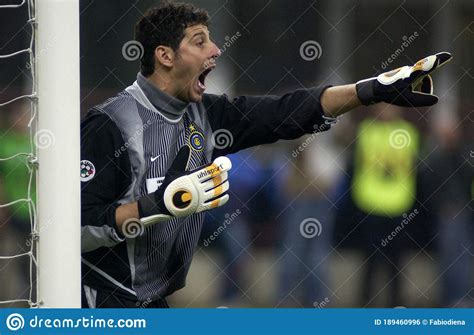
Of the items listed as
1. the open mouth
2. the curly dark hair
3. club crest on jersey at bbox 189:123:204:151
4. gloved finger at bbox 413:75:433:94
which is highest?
the curly dark hair

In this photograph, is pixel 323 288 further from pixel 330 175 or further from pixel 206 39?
pixel 206 39

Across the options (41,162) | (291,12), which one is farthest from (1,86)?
(291,12)

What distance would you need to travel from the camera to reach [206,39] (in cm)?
380

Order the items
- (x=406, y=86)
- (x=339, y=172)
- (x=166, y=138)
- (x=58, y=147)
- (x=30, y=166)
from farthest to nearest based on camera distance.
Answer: (x=339, y=172) → (x=166, y=138) → (x=406, y=86) → (x=30, y=166) → (x=58, y=147)

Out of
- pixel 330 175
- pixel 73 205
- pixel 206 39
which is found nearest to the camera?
pixel 73 205

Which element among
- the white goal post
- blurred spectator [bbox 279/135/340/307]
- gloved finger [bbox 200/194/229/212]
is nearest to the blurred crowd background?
blurred spectator [bbox 279/135/340/307]

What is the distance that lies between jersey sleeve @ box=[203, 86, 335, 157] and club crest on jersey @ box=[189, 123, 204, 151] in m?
0.06

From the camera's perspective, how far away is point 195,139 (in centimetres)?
379

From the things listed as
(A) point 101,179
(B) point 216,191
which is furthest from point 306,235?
(A) point 101,179

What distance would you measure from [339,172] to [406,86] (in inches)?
21.6

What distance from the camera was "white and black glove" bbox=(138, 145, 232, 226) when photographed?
3.51 metres

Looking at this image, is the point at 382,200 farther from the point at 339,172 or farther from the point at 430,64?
the point at 430,64

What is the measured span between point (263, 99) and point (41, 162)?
99 centimetres

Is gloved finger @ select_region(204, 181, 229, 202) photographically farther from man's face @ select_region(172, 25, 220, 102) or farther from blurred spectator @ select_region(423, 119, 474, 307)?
blurred spectator @ select_region(423, 119, 474, 307)
